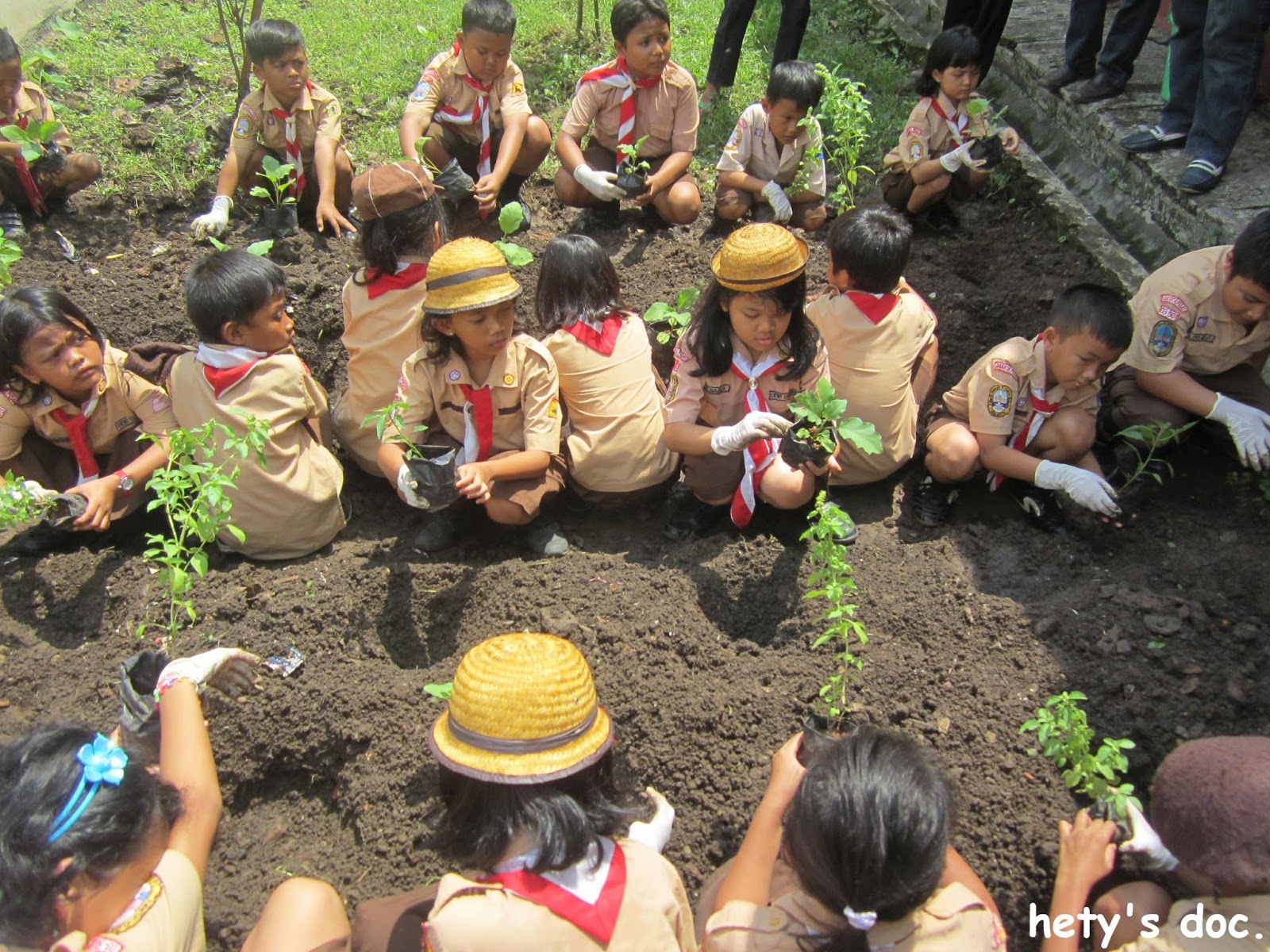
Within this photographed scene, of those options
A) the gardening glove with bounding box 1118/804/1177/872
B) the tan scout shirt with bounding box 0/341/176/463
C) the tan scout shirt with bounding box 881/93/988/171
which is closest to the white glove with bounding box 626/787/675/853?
the gardening glove with bounding box 1118/804/1177/872

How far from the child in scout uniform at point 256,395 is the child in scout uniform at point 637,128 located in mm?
2178

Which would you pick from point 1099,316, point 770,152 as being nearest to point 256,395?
point 1099,316

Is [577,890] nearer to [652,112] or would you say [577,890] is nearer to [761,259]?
[761,259]

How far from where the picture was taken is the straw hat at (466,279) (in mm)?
3230

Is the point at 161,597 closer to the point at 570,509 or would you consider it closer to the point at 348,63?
the point at 570,509

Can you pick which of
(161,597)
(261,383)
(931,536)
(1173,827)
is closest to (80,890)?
(161,597)

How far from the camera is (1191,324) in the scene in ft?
12.0

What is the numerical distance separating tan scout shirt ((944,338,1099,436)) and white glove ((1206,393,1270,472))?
47 cm

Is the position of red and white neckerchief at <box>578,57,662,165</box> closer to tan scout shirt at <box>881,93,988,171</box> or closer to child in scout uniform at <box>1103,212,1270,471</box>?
tan scout shirt at <box>881,93,988,171</box>

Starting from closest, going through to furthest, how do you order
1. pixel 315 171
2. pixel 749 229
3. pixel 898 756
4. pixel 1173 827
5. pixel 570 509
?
1. pixel 898 756
2. pixel 1173 827
3. pixel 749 229
4. pixel 570 509
5. pixel 315 171

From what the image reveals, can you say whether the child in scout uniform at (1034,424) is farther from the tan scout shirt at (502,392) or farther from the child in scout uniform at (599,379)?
the tan scout shirt at (502,392)

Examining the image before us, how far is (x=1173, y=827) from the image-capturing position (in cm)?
205

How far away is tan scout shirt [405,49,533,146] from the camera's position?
17.6 feet

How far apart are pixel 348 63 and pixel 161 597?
5.13 metres
